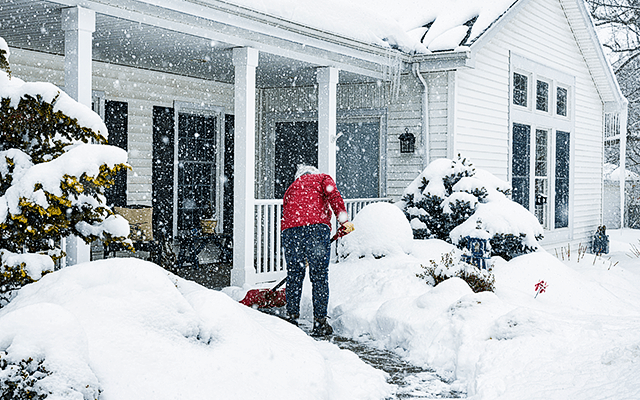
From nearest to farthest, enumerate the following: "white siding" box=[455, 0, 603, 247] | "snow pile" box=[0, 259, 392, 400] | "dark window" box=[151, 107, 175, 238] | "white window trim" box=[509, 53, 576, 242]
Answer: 1. "snow pile" box=[0, 259, 392, 400]
2. "dark window" box=[151, 107, 175, 238]
3. "white siding" box=[455, 0, 603, 247]
4. "white window trim" box=[509, 53, 576, 242]

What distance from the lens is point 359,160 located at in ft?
36.1

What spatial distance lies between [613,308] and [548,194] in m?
5.32

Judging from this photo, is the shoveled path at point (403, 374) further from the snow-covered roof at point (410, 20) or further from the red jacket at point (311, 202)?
the snow-covered roof at point (410, 20)

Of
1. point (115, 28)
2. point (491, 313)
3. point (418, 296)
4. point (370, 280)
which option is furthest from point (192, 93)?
point (491, 313)

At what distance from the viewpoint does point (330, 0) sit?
32.3 feet

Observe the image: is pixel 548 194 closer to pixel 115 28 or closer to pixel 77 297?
A: pixel 115 28

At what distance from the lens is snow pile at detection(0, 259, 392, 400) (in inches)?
118

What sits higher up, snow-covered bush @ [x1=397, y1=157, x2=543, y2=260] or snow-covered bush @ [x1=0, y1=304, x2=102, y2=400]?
snow-covered bush @ [x1=397, y1=157, x2=543, y2=260]

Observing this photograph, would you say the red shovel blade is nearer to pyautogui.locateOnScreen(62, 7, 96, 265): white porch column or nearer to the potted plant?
pyautogui.locateOnScreen(62, 7, 96, 265): white porch column

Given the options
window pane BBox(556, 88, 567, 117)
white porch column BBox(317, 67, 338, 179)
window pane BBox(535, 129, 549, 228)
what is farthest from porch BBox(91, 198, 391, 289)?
window pane BBox(556, 88, 567, 117)

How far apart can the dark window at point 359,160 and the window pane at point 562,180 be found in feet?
14.7

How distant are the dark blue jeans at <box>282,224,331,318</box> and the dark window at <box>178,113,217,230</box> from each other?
13.9 ft

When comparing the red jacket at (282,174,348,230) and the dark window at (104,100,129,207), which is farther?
the dark window at (104,100,129,207)

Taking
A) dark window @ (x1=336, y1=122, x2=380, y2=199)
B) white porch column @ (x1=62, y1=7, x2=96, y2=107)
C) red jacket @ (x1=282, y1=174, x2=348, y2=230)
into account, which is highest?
white porch column @ (x1=62, y1=7, x2=96, y2=107)
